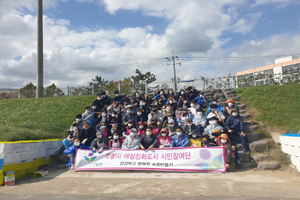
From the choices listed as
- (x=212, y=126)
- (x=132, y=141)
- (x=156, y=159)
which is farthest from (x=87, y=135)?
(x=212, y=126)

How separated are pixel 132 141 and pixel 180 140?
5.68ft

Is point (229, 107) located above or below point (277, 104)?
below

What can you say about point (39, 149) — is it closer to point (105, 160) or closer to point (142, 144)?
point (105, 160)

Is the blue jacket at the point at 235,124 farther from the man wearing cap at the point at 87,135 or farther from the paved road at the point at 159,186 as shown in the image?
the man wearing cap at the point at 87,135

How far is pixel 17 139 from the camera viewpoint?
718cm

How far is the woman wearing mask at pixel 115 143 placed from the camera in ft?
24.4

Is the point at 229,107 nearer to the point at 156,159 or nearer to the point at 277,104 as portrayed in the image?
the point at 277,104

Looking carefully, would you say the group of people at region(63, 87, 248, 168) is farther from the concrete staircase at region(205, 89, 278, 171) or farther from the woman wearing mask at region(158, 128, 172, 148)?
the concrete staircase at region(205, 89, 278, 171)

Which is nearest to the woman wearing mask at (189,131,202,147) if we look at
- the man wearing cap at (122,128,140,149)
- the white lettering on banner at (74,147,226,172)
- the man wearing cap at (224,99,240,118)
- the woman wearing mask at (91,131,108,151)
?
the white lettering on banner at (74,147,226,172)

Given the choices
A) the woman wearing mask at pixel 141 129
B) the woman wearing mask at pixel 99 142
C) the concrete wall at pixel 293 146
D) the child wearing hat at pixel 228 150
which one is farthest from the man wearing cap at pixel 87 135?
the concrete wall at pixel 293 146

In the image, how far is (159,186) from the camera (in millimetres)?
5164

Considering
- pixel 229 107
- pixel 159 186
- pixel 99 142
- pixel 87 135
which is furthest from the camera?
pixel 229 107

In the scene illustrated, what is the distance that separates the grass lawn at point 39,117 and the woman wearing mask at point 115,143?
3.07 metres

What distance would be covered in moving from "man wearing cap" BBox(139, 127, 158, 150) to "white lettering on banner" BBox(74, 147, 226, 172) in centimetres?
36
